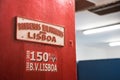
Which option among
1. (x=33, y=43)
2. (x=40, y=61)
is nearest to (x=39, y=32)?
(x=33, y=43)

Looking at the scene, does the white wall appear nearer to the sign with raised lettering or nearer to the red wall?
the red wall

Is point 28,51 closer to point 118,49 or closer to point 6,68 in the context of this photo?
point 6,68

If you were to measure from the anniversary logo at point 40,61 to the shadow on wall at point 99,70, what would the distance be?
725 millimetres

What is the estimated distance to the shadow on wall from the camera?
1.98 m

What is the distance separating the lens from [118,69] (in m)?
1.96

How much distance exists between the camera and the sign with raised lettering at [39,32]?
1.34 m

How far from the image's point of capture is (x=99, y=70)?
216 centimetres

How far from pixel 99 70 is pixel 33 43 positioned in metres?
1.00

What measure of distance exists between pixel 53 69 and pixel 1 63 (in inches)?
17.1

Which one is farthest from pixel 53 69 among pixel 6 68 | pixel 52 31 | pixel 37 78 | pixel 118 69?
pixel 118 69

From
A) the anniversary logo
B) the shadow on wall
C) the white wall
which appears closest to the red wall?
the anniversary logo

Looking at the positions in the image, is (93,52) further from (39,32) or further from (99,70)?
(39,32)

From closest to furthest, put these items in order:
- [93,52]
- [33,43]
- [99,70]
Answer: [33,43] → [99,70] → [93,52]

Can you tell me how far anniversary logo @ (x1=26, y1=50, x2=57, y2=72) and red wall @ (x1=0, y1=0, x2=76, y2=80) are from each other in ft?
0.09
